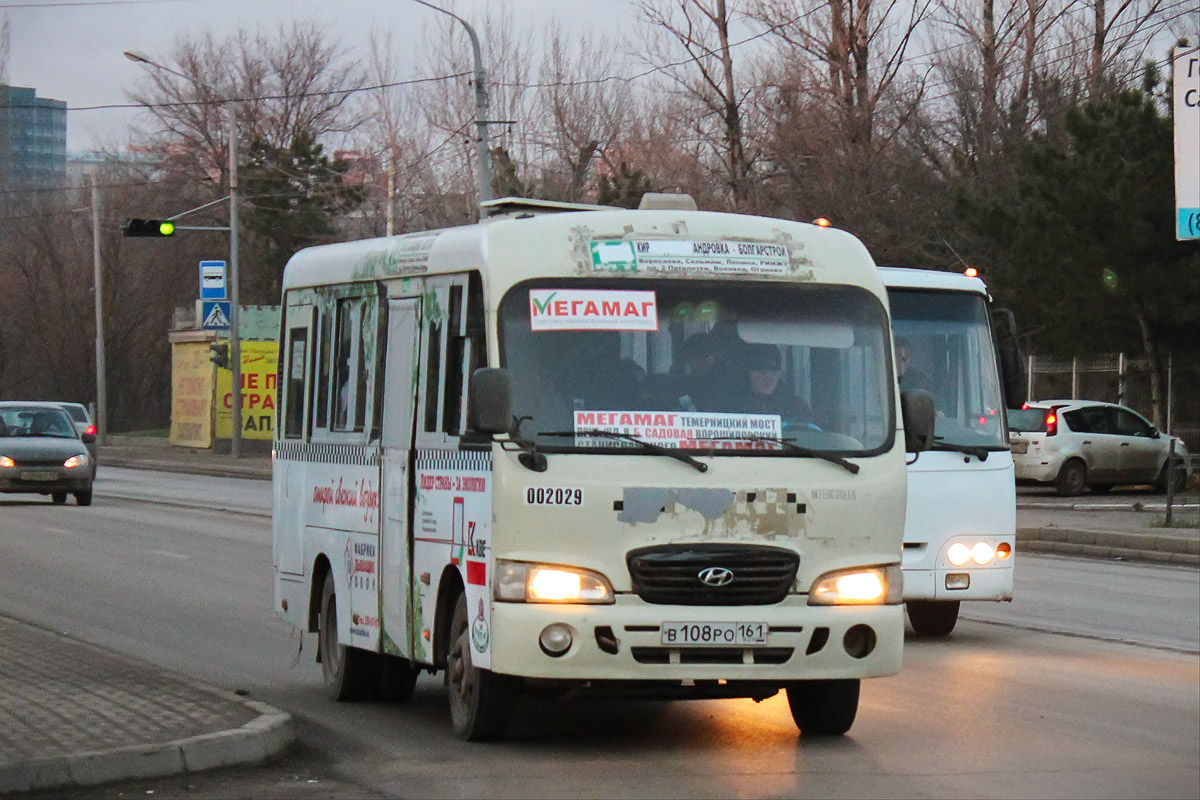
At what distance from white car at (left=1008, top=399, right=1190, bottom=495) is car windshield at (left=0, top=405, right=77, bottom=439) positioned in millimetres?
15166

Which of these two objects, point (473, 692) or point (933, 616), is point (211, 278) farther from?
point (473, 692)

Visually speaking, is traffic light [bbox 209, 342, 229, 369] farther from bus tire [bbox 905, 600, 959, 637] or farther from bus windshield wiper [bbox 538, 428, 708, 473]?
bus windshield wiper [bbox 538, 428, 708, 473]

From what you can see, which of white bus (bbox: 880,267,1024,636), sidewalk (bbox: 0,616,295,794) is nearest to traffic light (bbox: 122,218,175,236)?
white bus (bbox: 880,267,1024,636)

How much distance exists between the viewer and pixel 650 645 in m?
8.22

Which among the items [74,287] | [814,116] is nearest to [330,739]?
[814,116]

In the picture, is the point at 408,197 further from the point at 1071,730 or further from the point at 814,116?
the point at 1071,730

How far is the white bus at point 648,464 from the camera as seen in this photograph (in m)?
8.25

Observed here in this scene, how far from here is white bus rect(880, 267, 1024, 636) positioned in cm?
1341

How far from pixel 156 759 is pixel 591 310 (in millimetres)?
2612

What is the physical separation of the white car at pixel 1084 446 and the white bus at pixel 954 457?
57.3ft

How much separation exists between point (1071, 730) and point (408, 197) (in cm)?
4779

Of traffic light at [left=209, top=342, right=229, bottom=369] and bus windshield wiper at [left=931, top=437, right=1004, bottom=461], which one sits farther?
traffic light at [left=209, top=342, right=229, bottom=369]

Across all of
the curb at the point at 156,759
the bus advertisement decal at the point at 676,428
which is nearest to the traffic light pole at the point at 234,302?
the curb at the point at 156,759

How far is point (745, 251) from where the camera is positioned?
352 inches
